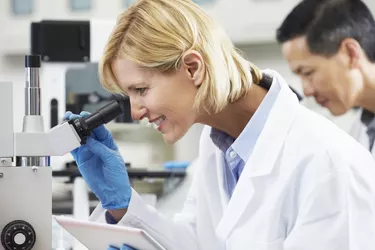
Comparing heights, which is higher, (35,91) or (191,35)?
(191,35)

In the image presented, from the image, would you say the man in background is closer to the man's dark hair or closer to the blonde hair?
the man's dark hair

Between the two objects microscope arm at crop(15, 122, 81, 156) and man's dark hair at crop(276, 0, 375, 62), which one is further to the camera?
man's dark hair at crop(276, 0, 375, 62)

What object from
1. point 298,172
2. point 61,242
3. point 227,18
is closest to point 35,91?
point 298,172

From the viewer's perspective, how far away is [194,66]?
4.40 feet

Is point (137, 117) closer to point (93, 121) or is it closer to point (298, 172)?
point (93, 121)

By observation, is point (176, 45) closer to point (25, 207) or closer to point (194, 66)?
point (194, 66)

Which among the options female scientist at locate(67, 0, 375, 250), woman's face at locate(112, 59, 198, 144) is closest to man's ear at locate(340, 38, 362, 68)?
female scientist at locate(67, 0, 375, 250)

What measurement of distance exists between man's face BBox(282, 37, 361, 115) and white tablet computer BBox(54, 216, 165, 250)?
1.23 metres

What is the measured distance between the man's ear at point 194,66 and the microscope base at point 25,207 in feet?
1.07

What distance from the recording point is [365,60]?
2373mm

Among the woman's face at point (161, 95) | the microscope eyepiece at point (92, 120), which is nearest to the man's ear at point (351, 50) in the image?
the woman's face at point (161, 95)

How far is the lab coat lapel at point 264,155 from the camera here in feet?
4.40

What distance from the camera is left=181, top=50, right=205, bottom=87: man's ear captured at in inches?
52.1

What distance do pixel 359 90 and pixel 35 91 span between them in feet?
4.71
